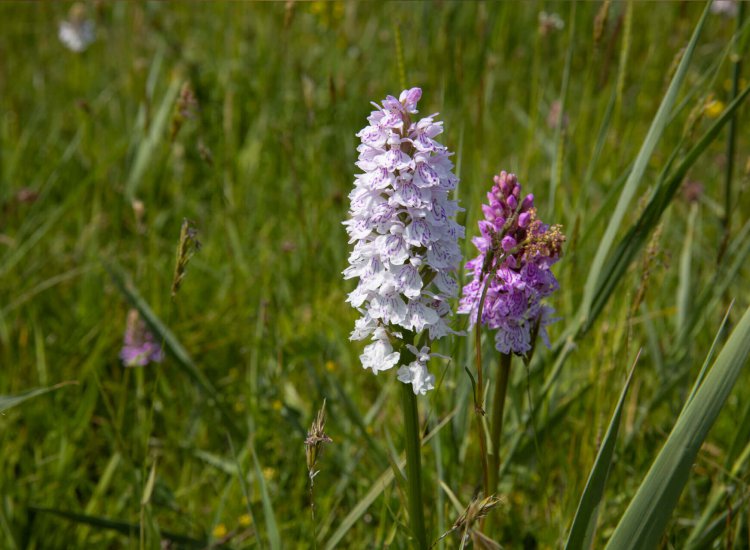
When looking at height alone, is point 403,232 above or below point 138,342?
below

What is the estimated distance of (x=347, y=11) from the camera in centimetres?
505

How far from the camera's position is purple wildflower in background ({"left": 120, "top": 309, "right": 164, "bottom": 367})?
279 centimetres

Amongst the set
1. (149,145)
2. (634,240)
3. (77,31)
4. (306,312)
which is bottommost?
(634,240)

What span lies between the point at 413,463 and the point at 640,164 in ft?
3.23

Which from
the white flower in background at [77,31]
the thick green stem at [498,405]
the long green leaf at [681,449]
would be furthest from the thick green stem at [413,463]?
the white flower in background at [77,31]

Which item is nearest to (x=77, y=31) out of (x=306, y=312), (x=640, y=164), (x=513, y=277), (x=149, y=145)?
(x=149, y=145)

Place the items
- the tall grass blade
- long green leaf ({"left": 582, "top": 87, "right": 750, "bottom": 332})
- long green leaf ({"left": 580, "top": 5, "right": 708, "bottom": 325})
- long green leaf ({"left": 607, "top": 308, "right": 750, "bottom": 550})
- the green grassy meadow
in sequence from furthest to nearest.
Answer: the tall grass blade
the green grassy meadow
long green leaf ({"left": 582, "top": 87, "right": 750, "bottom": 332})
long green leaf ({"left": 580, "top": 5, "right": 708, "bottom": 325})
long green leaf ({"left": 607, "top": 308, "right": 750, "bottom": 550})

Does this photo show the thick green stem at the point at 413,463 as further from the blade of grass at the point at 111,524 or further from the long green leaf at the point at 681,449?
the blade of grass at the point at 111,524

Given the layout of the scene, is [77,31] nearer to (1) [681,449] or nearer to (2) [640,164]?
(2) [640,164]

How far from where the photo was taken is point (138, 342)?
285cm

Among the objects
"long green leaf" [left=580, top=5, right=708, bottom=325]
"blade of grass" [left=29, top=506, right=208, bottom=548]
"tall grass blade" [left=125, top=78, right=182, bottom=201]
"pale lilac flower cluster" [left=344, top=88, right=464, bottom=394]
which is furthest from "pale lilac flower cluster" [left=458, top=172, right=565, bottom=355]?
"tall grass blade" [left=125, top=78, right=182, bottom=201]

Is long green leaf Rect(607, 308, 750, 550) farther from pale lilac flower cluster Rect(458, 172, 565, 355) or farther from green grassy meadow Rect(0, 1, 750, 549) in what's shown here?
pale lilac flower cluster Rect(458, 172, 565, 355)

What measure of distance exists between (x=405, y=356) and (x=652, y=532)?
53cm

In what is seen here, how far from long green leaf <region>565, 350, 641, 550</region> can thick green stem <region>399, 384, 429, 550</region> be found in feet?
0.94
